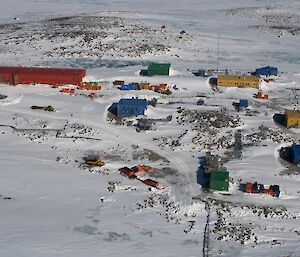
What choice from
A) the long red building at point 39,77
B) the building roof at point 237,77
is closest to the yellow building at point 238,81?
the building roof at point 237,77

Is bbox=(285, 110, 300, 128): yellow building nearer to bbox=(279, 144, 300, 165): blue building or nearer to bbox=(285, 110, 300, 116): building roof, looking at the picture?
bbox=(285, 110, 300, 116): building roof

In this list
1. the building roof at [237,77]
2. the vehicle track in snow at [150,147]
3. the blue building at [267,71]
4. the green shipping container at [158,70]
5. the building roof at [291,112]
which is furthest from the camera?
the blue building at [267,71]

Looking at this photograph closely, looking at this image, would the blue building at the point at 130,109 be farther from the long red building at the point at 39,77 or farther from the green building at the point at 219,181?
the green building at the point at 219,181

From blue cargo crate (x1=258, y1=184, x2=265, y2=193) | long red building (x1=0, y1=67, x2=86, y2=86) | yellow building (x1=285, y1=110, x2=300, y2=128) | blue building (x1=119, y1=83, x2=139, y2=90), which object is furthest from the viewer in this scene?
long red building (x1=0, y1=67, x2=86, y2=86)

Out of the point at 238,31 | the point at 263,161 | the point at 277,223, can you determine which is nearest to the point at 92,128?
the point at 263,161

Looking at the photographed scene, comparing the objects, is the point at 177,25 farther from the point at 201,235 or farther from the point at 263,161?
the point at 201,235

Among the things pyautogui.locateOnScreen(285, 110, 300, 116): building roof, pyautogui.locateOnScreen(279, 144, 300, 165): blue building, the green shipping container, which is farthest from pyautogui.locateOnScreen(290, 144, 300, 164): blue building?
the green shipping container
